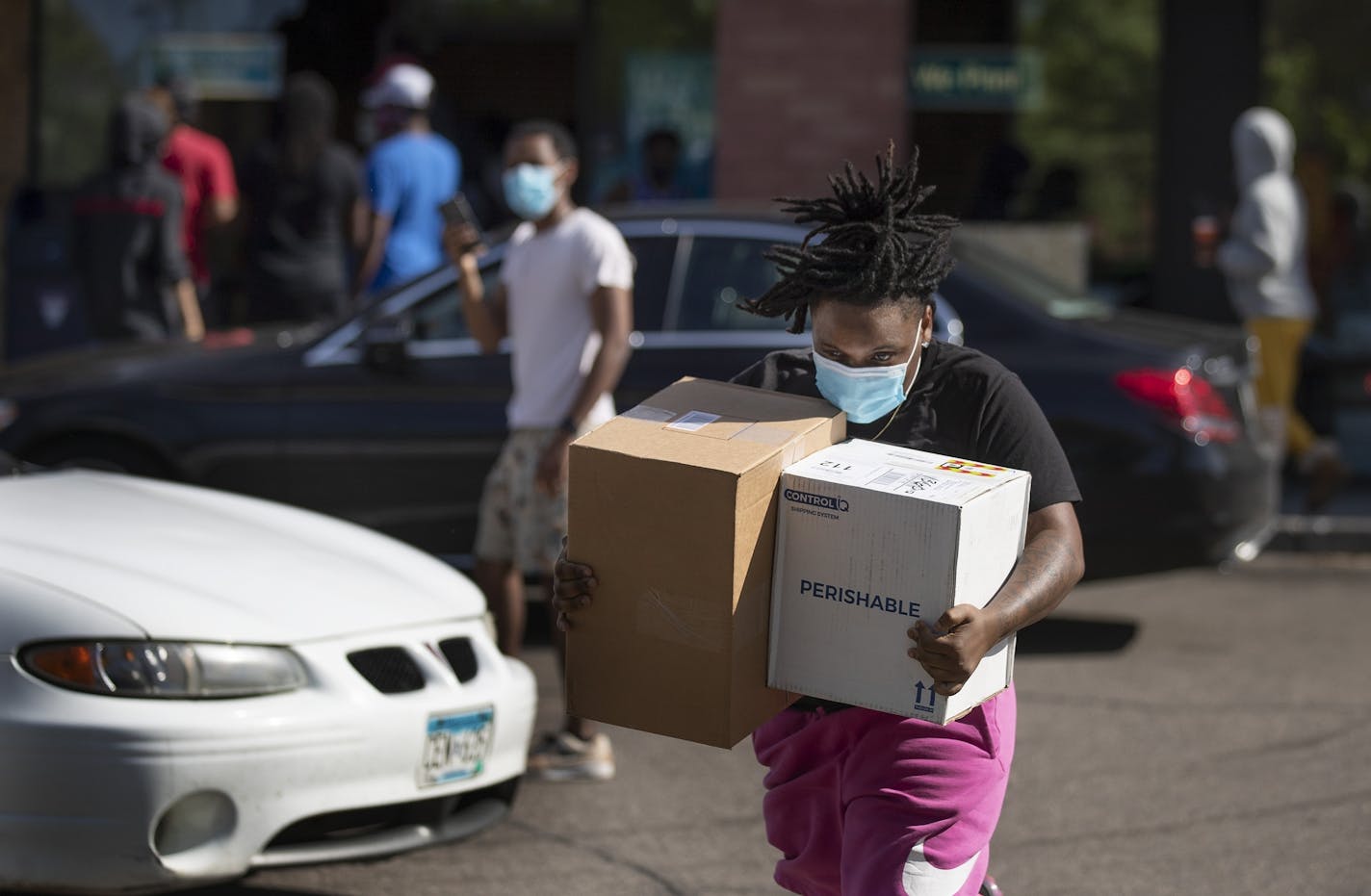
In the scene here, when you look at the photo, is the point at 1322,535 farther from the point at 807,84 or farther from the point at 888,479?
the point at 888,479

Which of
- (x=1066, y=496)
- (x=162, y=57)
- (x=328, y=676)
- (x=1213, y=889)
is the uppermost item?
(x=162, y=57)

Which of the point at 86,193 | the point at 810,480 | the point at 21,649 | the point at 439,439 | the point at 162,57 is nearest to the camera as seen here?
the point at 810,480

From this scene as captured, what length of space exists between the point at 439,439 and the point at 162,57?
699 centimetres

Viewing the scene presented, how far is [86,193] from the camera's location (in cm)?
980

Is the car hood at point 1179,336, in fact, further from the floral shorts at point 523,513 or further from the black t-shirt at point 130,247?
the black t-shirt at point 130,247

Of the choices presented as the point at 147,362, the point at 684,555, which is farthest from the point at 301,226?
the point at 684,555

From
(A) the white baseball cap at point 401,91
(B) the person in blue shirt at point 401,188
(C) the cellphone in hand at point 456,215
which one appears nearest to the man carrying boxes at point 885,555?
(C) the cellphone in hand at point 456,215

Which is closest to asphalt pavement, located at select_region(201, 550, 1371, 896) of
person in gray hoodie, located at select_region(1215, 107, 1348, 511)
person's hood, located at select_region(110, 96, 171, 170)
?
person in gray hoodie, located at select_region(1215, 107, 1348, 511)

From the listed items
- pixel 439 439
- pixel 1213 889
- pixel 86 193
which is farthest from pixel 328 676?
pixel 86 193

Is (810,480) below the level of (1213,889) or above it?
above

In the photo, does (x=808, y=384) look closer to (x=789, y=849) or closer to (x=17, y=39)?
(x=789, y=849)

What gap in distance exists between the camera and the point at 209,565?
182 inches

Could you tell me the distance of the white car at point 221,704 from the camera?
408 cm

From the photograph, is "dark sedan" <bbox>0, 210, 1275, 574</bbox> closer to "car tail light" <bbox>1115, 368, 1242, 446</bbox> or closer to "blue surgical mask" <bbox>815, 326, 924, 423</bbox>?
"car tail light" <bbox>1115, 368, 1242, 446</bbox>
